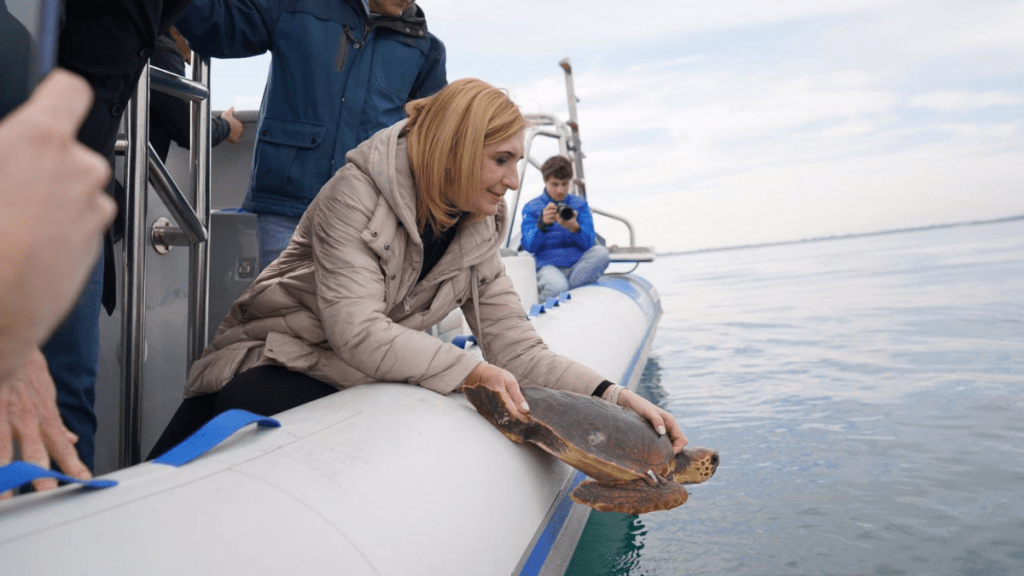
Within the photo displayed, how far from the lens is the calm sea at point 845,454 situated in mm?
2113

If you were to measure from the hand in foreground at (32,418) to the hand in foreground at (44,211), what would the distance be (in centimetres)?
48

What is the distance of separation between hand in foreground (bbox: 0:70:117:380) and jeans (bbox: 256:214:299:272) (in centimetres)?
184

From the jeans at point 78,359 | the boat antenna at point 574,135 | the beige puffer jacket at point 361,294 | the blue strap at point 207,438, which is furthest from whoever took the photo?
the boat antenna at point 574,135

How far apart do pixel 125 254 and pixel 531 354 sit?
911 millimetres

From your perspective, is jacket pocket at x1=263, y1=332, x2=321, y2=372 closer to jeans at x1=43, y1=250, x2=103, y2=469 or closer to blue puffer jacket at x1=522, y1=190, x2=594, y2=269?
jeans at x1=43, y1=250, x2=103, y2=469

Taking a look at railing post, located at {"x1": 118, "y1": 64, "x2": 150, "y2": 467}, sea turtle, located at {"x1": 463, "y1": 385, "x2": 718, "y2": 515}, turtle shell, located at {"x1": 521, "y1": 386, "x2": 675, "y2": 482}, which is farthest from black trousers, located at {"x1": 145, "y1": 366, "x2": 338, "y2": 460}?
turtle shell, located at {"x1": 521, "y1": 386, "x2": 675, "y2": 482}

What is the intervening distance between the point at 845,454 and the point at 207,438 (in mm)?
2602

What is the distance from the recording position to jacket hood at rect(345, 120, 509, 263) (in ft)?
5.18

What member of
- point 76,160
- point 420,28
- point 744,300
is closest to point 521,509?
point 76,160

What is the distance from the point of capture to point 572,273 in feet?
18.1

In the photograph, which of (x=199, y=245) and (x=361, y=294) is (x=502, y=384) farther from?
(x=199, y=245)

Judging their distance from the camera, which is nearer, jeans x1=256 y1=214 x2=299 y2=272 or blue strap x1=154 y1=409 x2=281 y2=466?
blue strap x1=154 y1=409 x2=281 y2=466

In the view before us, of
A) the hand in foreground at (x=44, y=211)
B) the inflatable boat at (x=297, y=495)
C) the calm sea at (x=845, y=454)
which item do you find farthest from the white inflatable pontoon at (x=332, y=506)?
the calm sea at (x=845, y=454)

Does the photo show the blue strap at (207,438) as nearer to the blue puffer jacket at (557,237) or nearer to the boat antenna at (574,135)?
the blue puffer jacket at (557,237)
